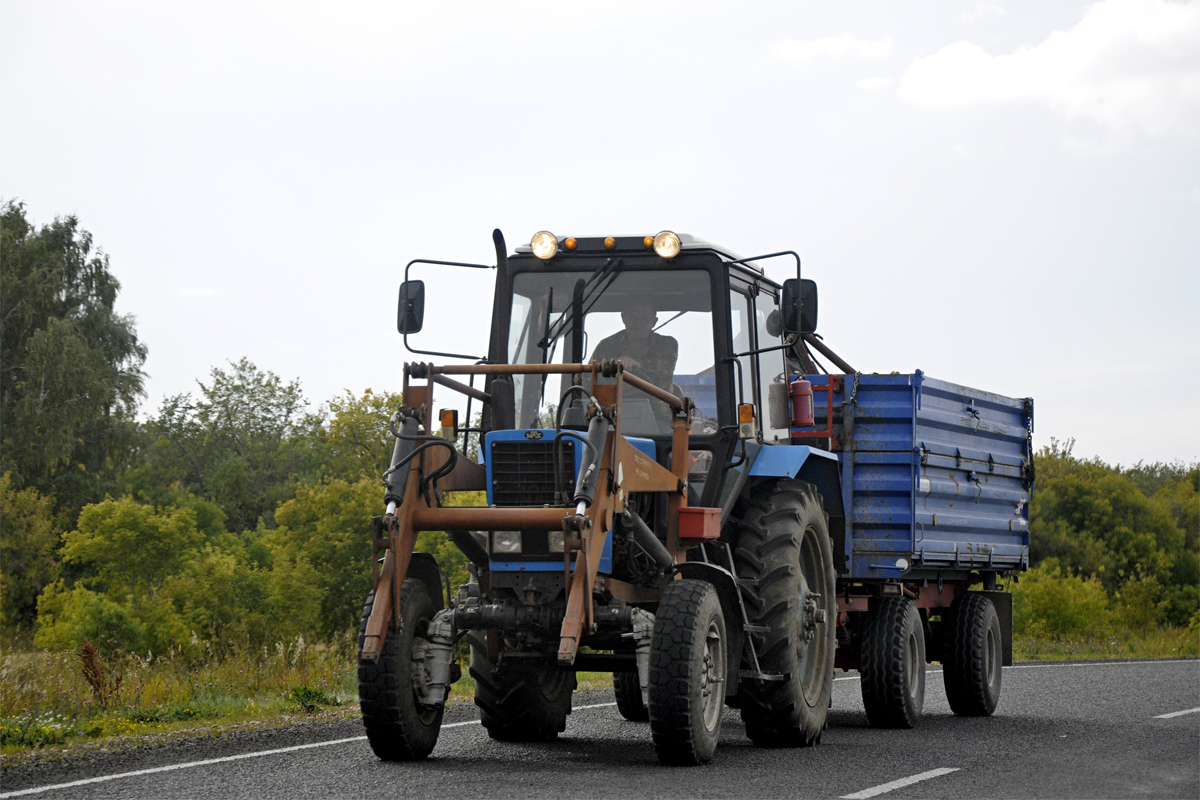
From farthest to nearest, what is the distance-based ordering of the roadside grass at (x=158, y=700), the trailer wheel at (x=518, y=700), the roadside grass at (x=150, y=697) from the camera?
the roadside grass at (x=150, y=697), the roadside grass at (x=158, y=700), the trailer wheel at (x=518, y=700)

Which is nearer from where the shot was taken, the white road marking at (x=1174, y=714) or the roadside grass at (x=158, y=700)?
the roadside grass at (x=158, y=700)

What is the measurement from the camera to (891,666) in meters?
11.5

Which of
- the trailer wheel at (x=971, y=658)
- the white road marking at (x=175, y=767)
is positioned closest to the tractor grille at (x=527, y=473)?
the white road marking at (x=175, y=767)

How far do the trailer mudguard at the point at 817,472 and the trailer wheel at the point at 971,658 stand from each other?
2110mm

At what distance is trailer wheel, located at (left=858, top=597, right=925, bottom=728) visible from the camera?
1141 centimetres

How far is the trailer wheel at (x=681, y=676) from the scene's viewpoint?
308 inches

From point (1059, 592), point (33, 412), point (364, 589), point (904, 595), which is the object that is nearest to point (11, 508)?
point (33, 412)

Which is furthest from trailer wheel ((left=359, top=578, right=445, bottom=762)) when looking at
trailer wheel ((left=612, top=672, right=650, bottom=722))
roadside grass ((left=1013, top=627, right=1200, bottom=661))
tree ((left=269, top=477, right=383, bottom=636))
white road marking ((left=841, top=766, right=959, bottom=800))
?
tree ((left=269, top=477, right=383, bottom=636))

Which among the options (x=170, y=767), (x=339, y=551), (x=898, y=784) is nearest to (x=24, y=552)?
(x=339, y=551)

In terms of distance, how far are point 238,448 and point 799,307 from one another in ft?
241

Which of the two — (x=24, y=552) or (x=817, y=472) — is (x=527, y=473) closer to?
(x=817, y=472)

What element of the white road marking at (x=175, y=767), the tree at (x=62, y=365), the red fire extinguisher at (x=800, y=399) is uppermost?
the tree at (x=62, y=365)

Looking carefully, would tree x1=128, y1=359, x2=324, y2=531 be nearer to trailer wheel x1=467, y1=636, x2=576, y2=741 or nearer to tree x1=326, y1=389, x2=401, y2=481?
tree x1=326, y1=389, x2=401, y2=481

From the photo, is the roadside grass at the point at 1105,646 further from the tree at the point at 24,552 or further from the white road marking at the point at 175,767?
the tree at the point at 24,552
